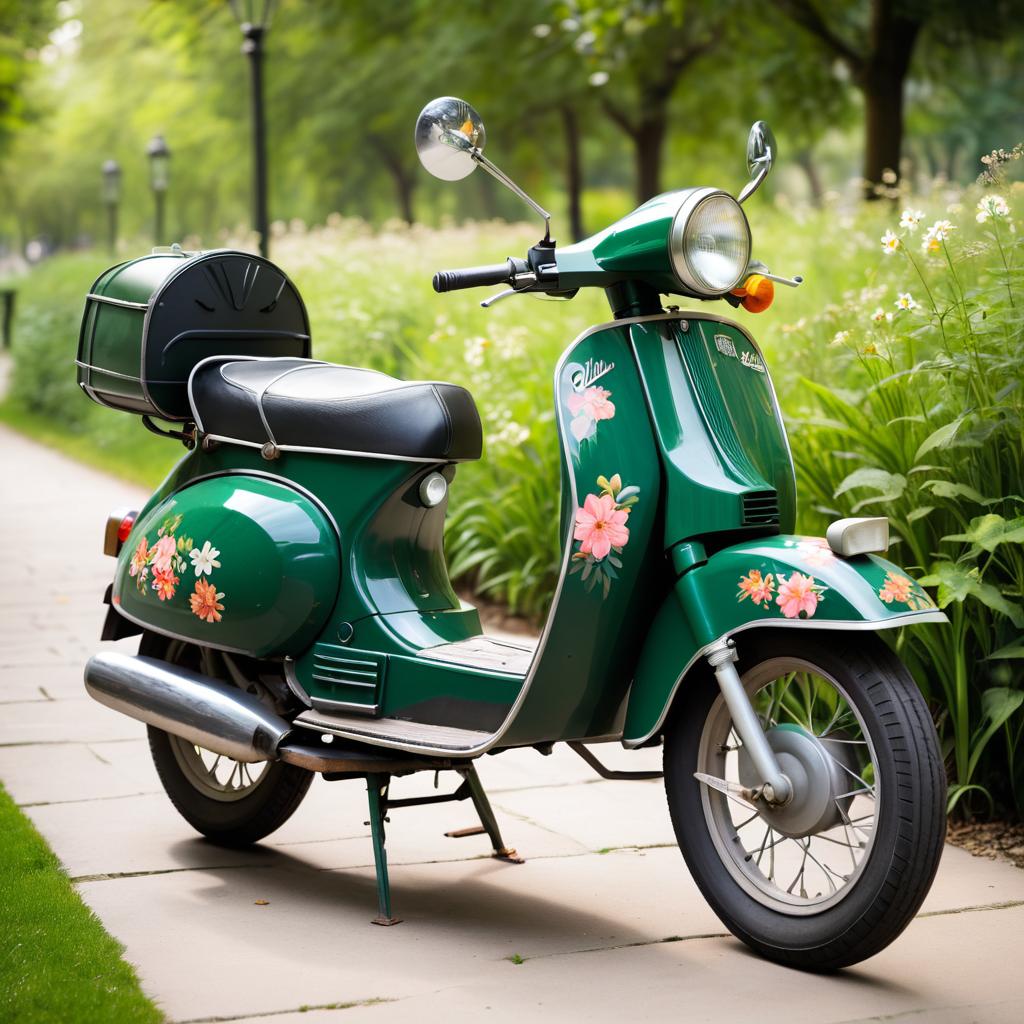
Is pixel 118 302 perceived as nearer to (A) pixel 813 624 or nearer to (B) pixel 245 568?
(B) pixel 245 568

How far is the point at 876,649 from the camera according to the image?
9.68 feet

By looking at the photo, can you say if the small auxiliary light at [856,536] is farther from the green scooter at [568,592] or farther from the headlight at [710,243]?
the headlight at [710,243]

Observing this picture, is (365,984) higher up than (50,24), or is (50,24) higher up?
(50,24)

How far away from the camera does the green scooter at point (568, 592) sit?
298 centimetres

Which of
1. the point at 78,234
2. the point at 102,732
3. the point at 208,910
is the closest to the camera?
the point at 208,910

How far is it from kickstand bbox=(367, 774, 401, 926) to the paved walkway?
50 mm

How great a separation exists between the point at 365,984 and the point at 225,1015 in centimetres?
30

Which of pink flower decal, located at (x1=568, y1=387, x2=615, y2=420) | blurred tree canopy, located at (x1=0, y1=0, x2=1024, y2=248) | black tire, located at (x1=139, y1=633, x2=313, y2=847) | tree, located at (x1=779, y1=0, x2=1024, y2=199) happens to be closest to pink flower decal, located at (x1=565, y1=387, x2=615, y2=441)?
pink flower decal, located at (x1=568, y1=387, x2=615, y2=420)

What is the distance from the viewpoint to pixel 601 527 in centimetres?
315

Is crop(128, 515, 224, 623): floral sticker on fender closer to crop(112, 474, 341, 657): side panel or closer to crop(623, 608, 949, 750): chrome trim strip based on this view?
crop(112, 474, 341, 657): side panel

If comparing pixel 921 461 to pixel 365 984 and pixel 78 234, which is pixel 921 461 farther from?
pixel 78 234

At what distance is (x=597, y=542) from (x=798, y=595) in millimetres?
443

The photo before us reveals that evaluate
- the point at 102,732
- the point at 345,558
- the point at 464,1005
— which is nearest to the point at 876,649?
the point at 464,1005

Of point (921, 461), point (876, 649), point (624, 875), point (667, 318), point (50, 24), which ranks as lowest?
point (624, 875)
